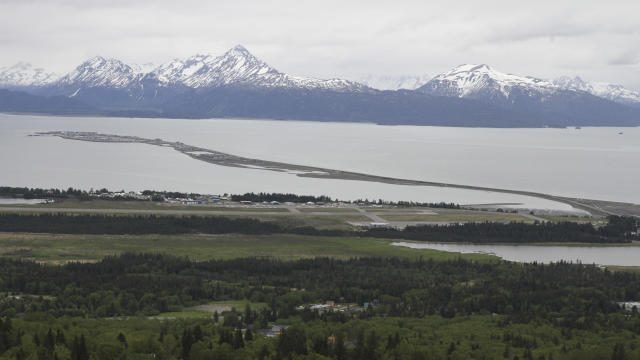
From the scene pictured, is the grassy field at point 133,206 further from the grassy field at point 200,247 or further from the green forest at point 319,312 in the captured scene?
the green forest at point 319,312

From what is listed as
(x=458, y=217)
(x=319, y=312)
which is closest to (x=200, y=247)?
(x=319, y=312)

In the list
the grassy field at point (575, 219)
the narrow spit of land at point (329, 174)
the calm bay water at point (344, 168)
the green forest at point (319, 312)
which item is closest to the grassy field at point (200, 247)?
the green forest at point (319, 312)

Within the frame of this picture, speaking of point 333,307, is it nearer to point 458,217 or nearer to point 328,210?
point 458,217

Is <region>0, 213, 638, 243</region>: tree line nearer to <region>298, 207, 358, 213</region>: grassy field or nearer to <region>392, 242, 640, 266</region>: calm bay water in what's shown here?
<region>392, 242, 640, 266</region>: calm bay water

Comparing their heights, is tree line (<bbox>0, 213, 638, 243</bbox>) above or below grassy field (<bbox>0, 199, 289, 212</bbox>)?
below

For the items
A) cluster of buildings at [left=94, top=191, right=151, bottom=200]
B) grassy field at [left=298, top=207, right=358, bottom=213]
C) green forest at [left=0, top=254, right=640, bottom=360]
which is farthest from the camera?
cluster of buildings at [left=94, top=191, right=151, bottom=200]

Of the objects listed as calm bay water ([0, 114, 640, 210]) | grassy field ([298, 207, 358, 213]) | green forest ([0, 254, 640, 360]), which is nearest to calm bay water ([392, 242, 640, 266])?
green forest ([0, 254, 640, 360])
